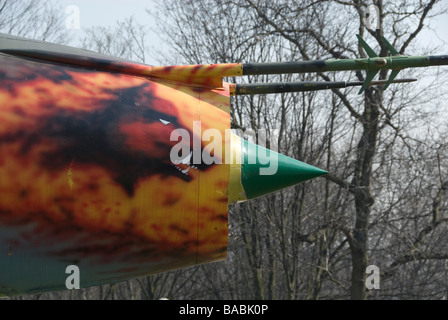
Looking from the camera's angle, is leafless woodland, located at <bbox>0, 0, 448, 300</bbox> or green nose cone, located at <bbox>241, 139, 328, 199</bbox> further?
leafless woodland, located at <bbox>0, 0, 448, 300</bbox>

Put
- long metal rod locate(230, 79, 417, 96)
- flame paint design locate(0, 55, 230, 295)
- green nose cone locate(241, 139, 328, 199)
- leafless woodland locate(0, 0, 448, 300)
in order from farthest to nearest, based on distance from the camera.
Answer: leafless woodland locate(0, 0, 448, 300), long metal rod locate(230, 79, 417, 96), green nose cone locate(241, 139, 328, 199), flame paint design locate(0, 55, 230, 295)

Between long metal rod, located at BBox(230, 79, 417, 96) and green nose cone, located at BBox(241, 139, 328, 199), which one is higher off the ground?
long metal rod, located at BBox(230, 79, 417, 96)

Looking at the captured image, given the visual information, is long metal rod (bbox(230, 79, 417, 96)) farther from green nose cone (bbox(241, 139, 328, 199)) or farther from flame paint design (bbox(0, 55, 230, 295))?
flame paint design (bbox(0, 55, 230, 295))

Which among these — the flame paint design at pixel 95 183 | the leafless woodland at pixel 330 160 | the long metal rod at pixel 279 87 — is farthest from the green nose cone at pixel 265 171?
the leafless woodland at pixel 330 160

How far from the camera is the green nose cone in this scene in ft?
13.3

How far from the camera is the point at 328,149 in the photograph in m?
18.6

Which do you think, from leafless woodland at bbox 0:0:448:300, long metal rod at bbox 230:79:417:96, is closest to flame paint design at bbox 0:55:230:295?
long metal rod at bbox 230:79:417:96

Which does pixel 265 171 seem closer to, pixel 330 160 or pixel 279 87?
pixel 279 87

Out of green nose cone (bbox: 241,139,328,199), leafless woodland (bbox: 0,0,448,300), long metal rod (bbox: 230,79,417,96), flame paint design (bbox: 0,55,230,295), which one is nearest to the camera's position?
flame paint design (bbox: 0,55,230,295)

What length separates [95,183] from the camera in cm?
355

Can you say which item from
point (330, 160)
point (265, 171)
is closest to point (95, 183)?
point (265, 171)

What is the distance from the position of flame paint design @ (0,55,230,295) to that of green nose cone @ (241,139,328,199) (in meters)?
0.22

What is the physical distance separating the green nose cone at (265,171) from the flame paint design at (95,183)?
0.73ft

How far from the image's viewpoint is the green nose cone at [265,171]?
4.06 m
